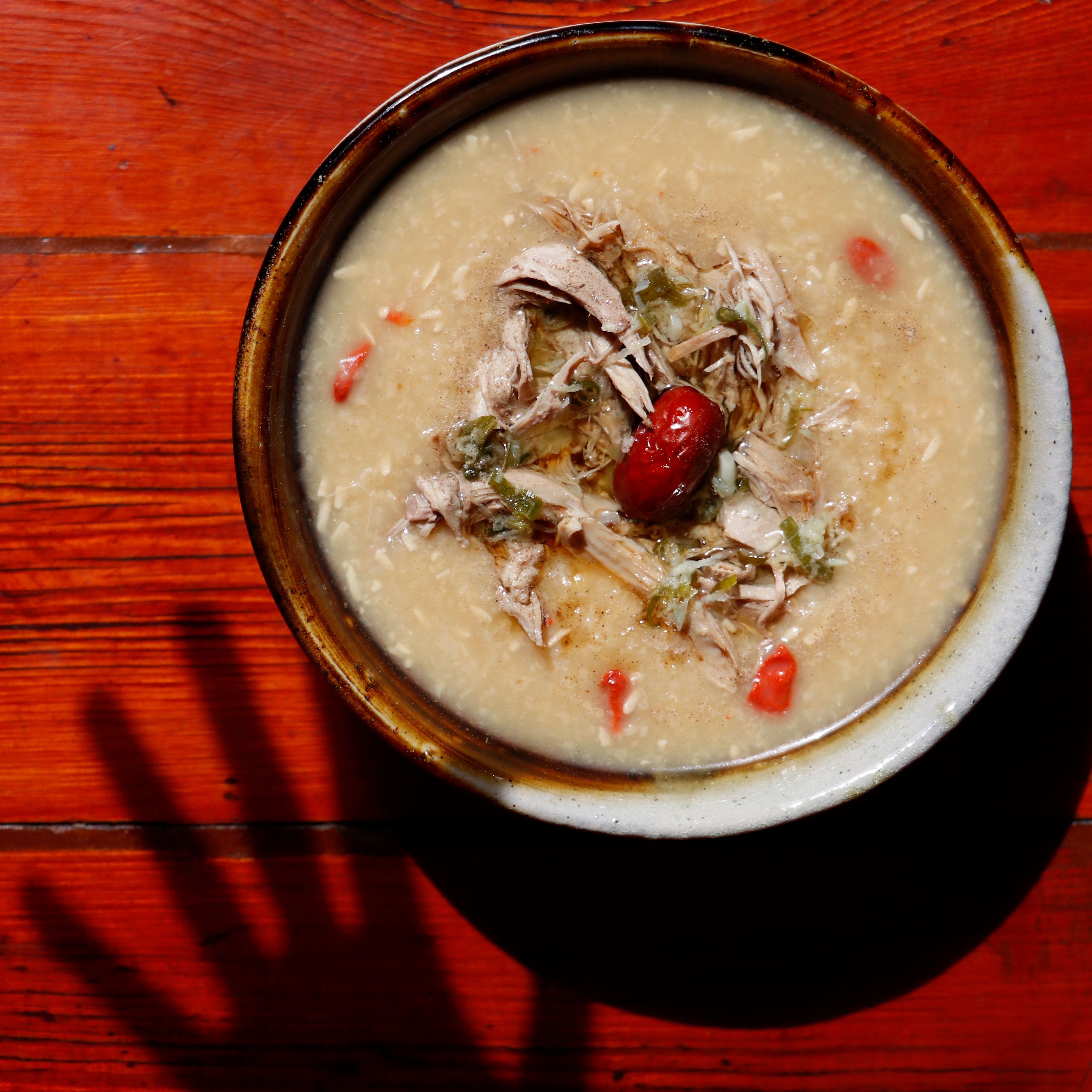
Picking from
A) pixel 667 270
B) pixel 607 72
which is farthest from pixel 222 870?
pixel 607 72

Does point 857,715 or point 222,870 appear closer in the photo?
point 857,715

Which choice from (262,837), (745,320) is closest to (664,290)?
(745,320)

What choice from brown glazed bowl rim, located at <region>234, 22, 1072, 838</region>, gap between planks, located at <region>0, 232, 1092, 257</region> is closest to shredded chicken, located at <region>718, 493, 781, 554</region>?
brown glazed bowl rim, located at <region>234, 22, 1072, 838</region>

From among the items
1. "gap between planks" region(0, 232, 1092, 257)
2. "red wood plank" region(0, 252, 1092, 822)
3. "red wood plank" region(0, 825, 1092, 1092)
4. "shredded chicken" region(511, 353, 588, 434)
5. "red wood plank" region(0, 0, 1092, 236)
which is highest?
"red wood plank" region(0, 0, 1092, 236)

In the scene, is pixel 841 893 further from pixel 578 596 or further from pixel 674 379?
pixel 674 379

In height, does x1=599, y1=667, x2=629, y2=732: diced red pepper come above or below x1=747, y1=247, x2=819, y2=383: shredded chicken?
below

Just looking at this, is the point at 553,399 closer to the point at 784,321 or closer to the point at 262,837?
the point at 784,321

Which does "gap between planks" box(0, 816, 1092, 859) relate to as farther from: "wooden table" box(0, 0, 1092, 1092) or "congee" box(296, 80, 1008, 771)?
"congee" box(296, 80, 1008, 771)

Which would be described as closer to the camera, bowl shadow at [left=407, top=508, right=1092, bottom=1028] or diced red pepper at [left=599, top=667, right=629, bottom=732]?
diced red pepper at [left=599, top=667, right=629, bottom=732]
